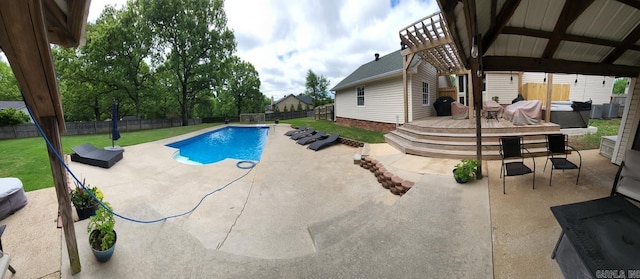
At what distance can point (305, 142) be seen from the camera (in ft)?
37.6

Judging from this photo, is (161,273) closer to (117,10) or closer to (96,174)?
(96,174)

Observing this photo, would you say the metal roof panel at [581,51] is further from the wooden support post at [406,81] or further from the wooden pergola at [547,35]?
the wooden support post at [406,81]

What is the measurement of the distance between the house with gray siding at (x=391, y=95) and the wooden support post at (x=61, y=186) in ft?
33.8

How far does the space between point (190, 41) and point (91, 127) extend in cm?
1076

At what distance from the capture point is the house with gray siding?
10.6 metres

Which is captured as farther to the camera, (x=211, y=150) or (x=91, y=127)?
(x=91, y=127)

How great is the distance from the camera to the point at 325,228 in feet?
12.4

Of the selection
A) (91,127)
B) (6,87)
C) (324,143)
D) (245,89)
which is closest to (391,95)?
(324,143)

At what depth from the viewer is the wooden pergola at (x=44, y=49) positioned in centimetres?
176

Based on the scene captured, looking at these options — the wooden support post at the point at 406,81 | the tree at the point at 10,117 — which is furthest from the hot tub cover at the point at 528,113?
the tree at the point at 10,117

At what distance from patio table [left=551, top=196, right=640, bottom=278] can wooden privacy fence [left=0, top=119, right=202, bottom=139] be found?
1303 centimetres

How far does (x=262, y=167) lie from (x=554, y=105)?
11.5 m

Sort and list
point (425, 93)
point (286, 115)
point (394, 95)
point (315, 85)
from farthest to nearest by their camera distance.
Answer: point (315, 85) < point (286, 115) < point (425, 93) < point (394, 95)

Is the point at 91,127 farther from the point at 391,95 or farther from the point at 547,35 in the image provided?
the point at 547,35
